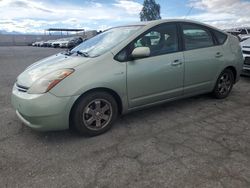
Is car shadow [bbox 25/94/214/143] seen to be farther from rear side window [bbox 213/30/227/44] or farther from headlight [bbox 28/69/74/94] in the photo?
rear side window [bbox 213/30/227/44]

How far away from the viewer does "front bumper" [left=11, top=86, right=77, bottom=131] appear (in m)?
2.99

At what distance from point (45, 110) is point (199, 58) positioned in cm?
278

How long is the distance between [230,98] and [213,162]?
9.20ft

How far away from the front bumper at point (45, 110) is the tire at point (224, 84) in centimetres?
311

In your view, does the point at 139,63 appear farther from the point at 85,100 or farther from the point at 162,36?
the point at 85,100

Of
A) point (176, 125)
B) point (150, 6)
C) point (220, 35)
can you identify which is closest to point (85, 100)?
point (176, 125)

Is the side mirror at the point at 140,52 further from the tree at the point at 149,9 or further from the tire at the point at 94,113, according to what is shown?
the tree at the point at 149,9

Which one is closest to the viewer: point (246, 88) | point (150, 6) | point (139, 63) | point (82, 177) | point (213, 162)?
point (82, 177)

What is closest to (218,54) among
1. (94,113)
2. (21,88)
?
(94,113)

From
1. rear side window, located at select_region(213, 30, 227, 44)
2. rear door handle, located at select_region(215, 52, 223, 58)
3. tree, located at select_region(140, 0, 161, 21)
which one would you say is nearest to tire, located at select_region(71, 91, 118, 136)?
rear door handle, located at select_region(215, 52, 223, 58)

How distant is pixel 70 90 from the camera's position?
3.07 meters

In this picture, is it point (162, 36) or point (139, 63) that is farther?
point (162, 36)

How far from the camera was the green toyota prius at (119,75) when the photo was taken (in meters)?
3.08

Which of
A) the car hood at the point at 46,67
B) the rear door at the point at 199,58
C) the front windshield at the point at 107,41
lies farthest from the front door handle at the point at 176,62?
the car hood at the point at 46,67
